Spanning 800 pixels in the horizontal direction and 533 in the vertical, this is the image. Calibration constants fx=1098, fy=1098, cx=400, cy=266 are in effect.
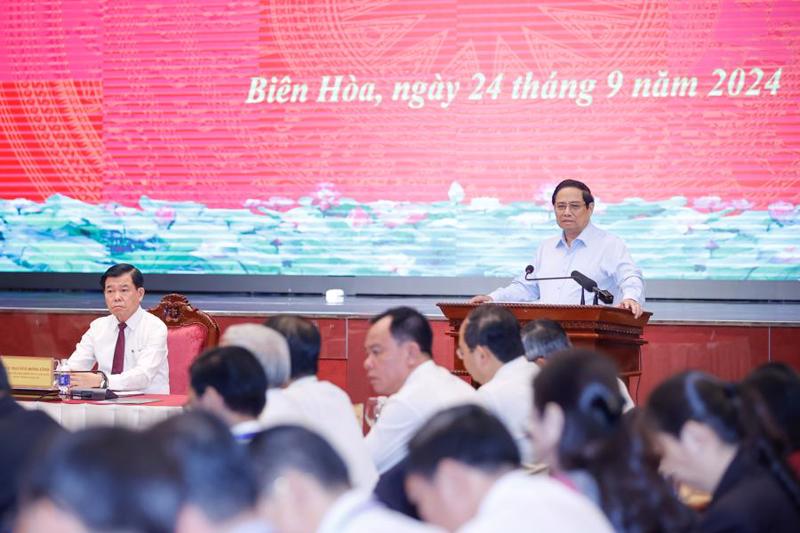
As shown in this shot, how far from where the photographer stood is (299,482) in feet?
5.75

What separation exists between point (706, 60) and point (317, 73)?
226 cm

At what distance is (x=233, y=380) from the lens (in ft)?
8.69

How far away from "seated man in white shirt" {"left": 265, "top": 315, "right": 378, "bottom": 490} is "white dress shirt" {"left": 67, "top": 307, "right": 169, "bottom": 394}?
4.89ft

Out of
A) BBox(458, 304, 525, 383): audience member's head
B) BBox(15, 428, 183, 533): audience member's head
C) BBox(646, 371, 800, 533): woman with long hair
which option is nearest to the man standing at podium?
BBox(458, 304, 525, 383): audience member's head

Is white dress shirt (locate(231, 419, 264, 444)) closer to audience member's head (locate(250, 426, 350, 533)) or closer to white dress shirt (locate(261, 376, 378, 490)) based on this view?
white dress shirt (locate(261, 376, 378, 490))

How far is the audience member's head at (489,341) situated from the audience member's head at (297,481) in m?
1.88

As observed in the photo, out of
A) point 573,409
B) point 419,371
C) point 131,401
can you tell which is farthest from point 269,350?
point 131,401

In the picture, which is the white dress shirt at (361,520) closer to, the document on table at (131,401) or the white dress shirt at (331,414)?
the white dress shirt at (331,414)

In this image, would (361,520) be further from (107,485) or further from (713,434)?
(713,434)

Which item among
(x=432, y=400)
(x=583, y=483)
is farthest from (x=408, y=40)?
(x=583, y=483)

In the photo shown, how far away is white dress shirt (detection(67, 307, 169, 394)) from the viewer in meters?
4.61

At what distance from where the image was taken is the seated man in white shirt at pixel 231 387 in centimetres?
264

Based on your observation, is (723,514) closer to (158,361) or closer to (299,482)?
(299,482)

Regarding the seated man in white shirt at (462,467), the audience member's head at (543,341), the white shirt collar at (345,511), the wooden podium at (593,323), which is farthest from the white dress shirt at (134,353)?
the white shirt collar at (345,511)
